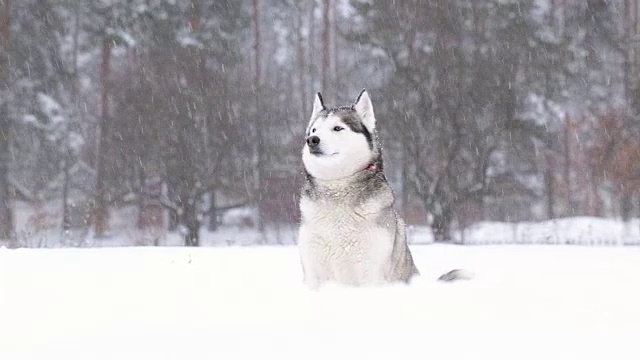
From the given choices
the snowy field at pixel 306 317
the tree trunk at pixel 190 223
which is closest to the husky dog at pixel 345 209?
the snowy field at pixel 306 317

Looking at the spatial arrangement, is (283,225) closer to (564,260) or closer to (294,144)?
(294,144)

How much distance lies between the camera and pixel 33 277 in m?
5.99

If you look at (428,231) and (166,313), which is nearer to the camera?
(166,313)

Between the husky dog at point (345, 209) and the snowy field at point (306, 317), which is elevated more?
the husky dog at point (345, 209)

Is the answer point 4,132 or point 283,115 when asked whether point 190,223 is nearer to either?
point 283,115

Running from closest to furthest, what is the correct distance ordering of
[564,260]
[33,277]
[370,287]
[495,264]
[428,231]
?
1. [370,287]
2. [33,277]
3. [495,264]
4. [564,260]
5. [428,231]

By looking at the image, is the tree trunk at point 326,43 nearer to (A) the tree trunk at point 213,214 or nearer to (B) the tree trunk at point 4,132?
(A) the tree trunk at point 213,214

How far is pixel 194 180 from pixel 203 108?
7.12 ft

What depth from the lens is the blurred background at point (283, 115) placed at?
20562 mm

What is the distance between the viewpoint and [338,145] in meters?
5.24

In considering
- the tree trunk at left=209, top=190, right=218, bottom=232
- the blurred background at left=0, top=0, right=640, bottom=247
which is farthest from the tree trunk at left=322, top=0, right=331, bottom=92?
the tree trunk at left=209, top=190, right=218, bottom=232

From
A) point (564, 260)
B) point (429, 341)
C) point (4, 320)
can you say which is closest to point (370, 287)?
point (429, 341)

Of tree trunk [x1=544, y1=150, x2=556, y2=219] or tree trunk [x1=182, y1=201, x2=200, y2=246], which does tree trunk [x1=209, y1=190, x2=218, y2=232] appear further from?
tree trunk [x1=544, y1=150, x2=556, y2=219]

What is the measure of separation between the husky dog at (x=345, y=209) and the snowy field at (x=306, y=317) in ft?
0.82
